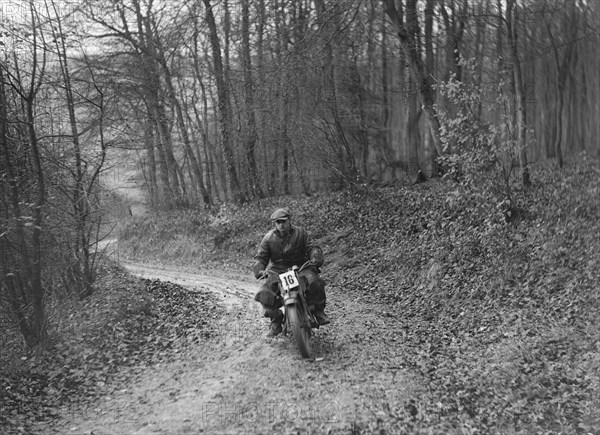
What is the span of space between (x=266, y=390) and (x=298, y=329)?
1.14 m

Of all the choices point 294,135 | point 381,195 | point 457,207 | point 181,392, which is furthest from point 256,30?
point 181,392

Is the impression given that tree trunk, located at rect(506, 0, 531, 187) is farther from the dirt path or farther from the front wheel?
the front wheel

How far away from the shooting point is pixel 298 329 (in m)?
7.20

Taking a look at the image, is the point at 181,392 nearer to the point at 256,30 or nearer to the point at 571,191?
the point at 571,191

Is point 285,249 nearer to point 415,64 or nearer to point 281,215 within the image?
point 281,215

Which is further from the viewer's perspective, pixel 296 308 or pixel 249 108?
pixel 249 108

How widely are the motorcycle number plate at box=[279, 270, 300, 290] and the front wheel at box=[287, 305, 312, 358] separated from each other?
29 centimetres

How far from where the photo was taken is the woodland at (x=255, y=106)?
27.0ft

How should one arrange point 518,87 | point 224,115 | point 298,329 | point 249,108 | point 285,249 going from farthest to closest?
point 224,115, point 249,108, point 518,87, point 285,249, point 298,329

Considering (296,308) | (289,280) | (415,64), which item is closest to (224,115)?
(415,64)

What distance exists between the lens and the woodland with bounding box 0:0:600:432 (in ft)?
27.0

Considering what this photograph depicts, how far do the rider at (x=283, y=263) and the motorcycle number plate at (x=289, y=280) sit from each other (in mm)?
326

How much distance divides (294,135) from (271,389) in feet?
45.4

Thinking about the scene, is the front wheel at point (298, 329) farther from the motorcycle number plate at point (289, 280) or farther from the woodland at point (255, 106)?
the woodland at point (255, 106)
